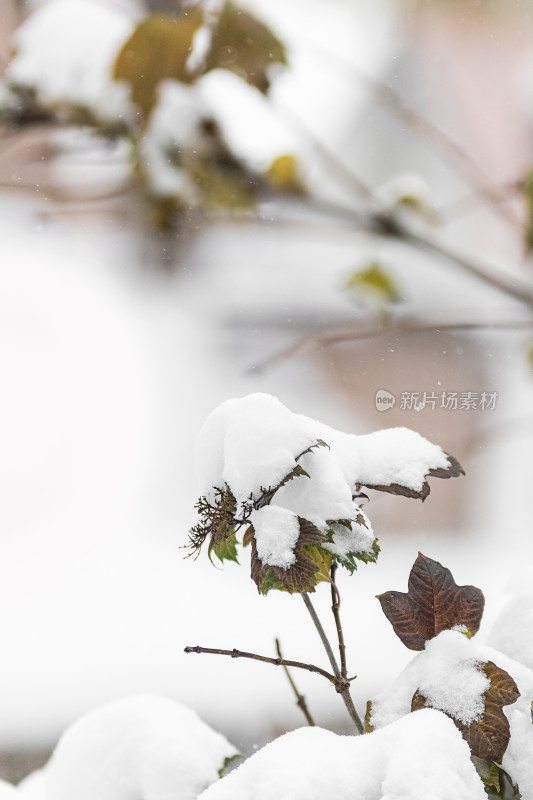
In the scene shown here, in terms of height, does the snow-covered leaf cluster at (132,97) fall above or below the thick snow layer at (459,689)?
above

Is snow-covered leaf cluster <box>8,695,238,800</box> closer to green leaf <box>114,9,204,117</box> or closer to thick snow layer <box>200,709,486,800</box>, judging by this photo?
thick snow layer <box>200,709,486,800</box>

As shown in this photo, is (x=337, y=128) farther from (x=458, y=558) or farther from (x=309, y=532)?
(x=309, y=532)

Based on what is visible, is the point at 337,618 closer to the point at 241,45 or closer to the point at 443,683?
the point at 443,683

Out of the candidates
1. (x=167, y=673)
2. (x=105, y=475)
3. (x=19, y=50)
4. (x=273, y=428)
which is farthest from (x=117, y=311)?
(x=273, y=428)

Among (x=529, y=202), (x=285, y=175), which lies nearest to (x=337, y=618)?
(x=529, y=202)

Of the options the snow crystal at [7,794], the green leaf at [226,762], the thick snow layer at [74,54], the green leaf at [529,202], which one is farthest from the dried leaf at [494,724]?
the thick snow layer at [74,54]

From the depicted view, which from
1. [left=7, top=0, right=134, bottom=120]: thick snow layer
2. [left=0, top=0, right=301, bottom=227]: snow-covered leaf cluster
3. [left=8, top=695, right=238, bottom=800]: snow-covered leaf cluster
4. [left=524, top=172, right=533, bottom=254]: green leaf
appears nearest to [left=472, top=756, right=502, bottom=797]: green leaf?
[left=8, top=695, right=238, bottom=800]: snow-covered leaf cluster

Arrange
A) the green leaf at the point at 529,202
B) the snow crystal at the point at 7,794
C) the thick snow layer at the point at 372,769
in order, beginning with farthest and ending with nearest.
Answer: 1. the green leaf at the point at 529,202
2. the snow crystal at the point at 7,794
3. the thick snow layer at the point at 372,769

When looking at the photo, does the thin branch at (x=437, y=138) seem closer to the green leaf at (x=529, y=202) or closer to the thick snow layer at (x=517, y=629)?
the green leaf at (x=529, y=202)
